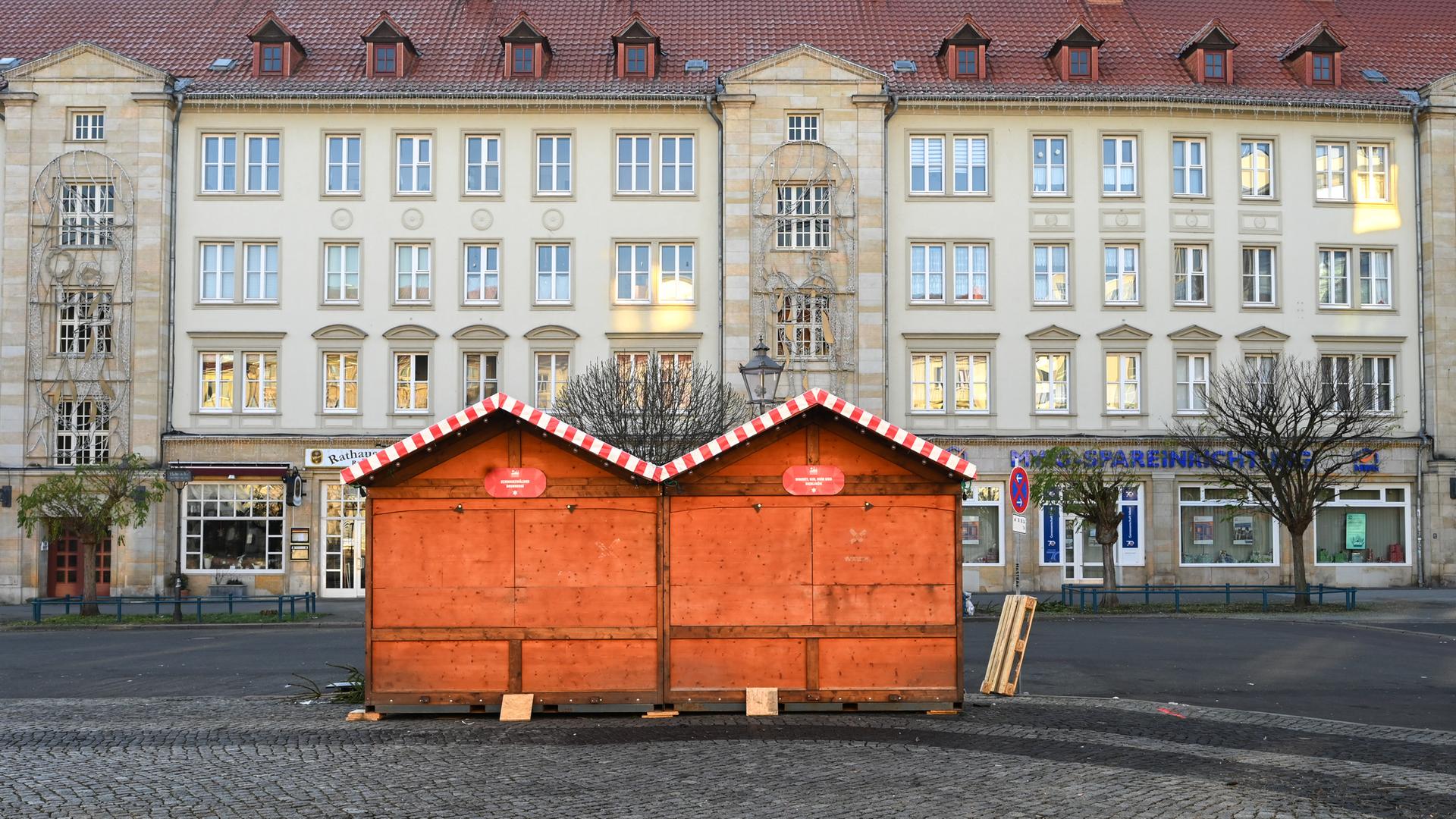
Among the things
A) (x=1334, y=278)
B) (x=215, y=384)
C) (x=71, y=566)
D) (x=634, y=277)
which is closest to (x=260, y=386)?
(x=215, y=384)

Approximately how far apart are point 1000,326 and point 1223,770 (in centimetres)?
2821

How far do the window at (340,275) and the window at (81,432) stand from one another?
6.67 meters

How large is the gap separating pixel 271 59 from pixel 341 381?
30.9 ft

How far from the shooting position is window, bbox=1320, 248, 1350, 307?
39344 mm

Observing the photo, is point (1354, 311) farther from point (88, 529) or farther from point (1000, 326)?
point (88, 529)

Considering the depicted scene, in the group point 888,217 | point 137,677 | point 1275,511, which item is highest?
point 888,217

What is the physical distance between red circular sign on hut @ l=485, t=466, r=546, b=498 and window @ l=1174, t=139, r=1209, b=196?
29.4m

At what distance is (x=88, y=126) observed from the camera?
38.4 m

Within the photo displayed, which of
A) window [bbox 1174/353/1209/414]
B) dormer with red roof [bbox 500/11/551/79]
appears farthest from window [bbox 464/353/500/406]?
window [bbox 1174/353/1209/414]

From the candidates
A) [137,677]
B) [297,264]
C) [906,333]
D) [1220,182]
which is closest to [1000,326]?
[906,333]

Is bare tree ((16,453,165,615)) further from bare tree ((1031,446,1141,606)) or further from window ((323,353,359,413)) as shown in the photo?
bare tree ((1031,446,1141,606))

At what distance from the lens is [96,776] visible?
11.0m

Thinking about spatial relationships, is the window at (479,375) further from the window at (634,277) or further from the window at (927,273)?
the window at (927,273)

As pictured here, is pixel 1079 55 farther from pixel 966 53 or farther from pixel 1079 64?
pixel 966 53
